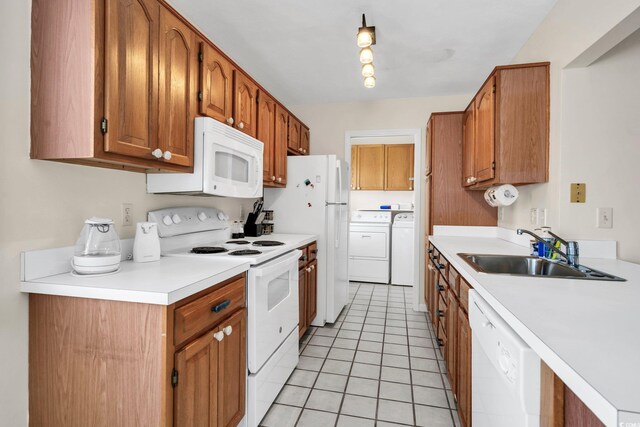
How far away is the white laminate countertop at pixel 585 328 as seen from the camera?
0.52 meters

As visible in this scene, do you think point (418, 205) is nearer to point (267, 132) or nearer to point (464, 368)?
point (267, 132)

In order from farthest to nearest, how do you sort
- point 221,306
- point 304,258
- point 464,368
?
point 304,258 < point 464,368 < point 221,306

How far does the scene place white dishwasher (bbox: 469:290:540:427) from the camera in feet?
2.43

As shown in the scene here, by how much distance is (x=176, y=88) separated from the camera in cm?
155

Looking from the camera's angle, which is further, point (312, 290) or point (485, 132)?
point (312, 290)

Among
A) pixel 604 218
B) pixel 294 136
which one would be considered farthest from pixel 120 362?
pixel 294 136

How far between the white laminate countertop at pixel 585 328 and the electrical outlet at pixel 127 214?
168cm

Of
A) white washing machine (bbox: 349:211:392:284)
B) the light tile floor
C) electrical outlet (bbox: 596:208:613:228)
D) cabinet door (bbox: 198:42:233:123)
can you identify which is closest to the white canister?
cabinet door (bbox: 198:42:233:123)

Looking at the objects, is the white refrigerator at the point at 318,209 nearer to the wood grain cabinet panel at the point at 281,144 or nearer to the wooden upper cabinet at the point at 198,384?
the wood grain cabinet panel at the point at 281,144

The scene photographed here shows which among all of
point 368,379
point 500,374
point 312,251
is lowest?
point 368,379

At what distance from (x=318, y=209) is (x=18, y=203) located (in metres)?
2.11

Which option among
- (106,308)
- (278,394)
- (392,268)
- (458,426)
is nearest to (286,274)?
(278,394)

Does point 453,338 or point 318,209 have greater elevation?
point 318,209

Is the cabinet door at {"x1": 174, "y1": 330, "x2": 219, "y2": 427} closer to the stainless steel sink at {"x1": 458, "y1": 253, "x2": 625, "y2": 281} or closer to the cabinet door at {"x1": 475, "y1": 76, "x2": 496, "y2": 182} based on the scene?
the stainless steel sink at {"x1": 458, "y1": 253, "x2": 625, "y2": 281}
